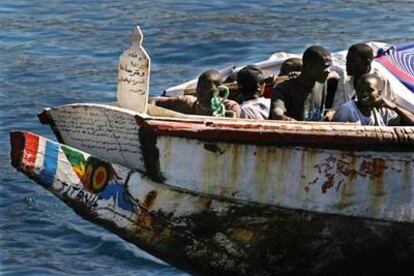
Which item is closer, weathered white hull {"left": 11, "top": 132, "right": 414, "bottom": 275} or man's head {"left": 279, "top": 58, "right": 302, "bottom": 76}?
weathered white hull {"left": 11, "top": 132, "right": 414, "bottom": 275}

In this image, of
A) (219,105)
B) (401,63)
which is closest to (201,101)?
(219,105)

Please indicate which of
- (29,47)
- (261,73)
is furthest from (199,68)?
(261,73)

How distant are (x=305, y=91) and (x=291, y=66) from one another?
91 centimetres

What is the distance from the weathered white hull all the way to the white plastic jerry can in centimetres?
43

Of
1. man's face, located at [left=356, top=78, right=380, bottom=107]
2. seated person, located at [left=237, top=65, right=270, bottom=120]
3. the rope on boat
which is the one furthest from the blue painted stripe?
man's face, located at [left=356, top=78, right=380, bottom=107]

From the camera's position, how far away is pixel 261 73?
8.88 m

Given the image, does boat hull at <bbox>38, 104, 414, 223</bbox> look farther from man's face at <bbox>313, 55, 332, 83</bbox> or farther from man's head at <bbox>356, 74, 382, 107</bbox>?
man's face at <bbox>313, 55, 332, 83</bbox>

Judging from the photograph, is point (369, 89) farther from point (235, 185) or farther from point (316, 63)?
point (235, 185)

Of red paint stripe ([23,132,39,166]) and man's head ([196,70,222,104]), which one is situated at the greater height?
man's head ([196,70,222,104])

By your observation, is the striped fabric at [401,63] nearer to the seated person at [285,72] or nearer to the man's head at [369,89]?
the seated person at [285,72]

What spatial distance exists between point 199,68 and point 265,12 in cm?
285

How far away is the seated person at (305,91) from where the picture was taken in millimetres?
8266

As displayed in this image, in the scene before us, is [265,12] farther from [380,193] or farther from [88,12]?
[380,193]

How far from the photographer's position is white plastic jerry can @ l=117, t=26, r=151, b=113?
7695 mm
